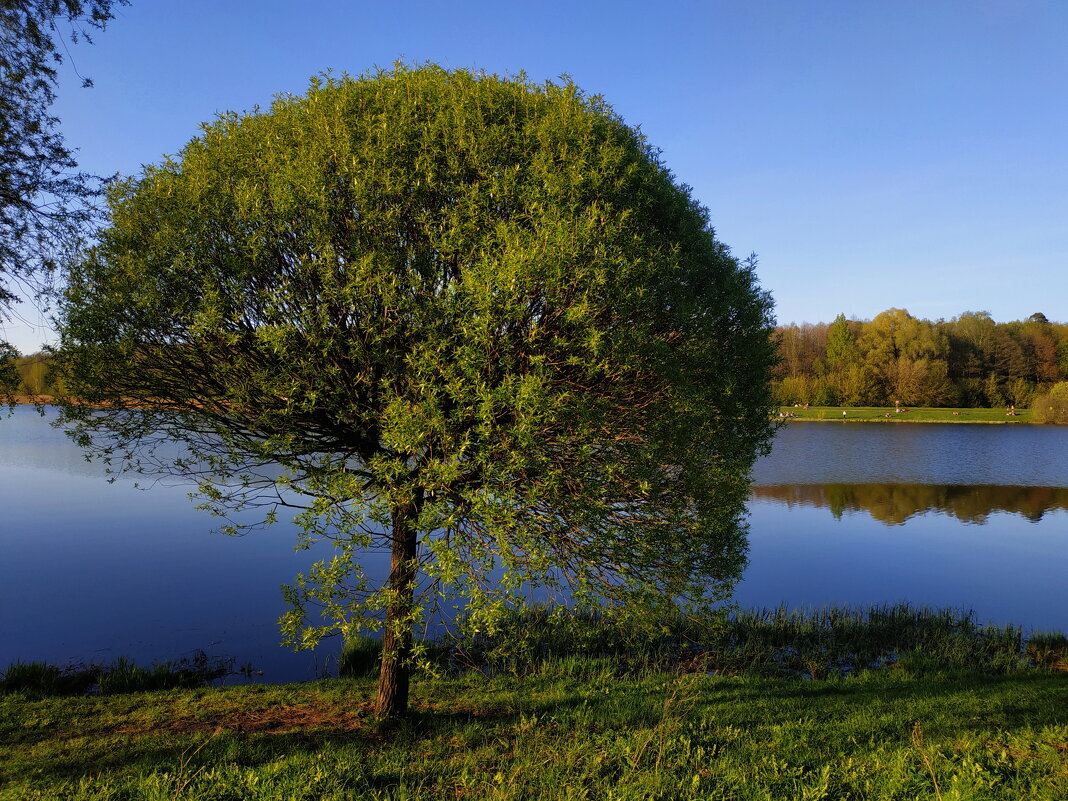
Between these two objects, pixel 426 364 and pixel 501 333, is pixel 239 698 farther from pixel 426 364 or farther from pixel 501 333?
pixel 501 333

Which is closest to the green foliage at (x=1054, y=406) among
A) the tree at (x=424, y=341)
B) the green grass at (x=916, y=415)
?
the green grass at (x=916, y=415)

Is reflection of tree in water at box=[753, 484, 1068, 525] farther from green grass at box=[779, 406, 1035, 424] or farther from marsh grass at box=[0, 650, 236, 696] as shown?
green grass at box=[779, 406, 1035, 424]

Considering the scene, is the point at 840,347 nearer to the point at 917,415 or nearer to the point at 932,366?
the point at 932,366

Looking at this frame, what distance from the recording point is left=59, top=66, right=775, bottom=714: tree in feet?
24.5

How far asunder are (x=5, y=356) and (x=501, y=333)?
794 centimetres

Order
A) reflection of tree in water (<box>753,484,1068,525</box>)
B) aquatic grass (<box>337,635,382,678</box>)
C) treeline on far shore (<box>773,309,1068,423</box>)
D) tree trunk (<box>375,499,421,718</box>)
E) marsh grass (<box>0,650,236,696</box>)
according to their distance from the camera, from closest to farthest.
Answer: tree trunk (<box>375,499,421,718</box>) < marsh grass (<box>0,650,236,696</box>) < aquatic grass (<box>337,635,382,678</box>) < reflection of tree in water (<box>753,484,1068,525</box>) < treeline on far shore (<box>773,309,1068,423</box>)

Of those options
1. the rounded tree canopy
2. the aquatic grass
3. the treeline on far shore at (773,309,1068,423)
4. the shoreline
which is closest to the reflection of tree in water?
the aquatic grass

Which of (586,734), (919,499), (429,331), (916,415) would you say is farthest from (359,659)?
(916,415)

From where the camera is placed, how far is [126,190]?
9.45m

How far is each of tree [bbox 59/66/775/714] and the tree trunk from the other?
0.05 metres

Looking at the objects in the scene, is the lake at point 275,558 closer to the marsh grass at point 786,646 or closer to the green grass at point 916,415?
the marsh grass at point 786,646

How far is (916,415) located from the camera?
3588 inches

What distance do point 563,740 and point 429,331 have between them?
5.76 meters

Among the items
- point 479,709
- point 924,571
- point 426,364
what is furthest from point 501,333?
point 924,571
